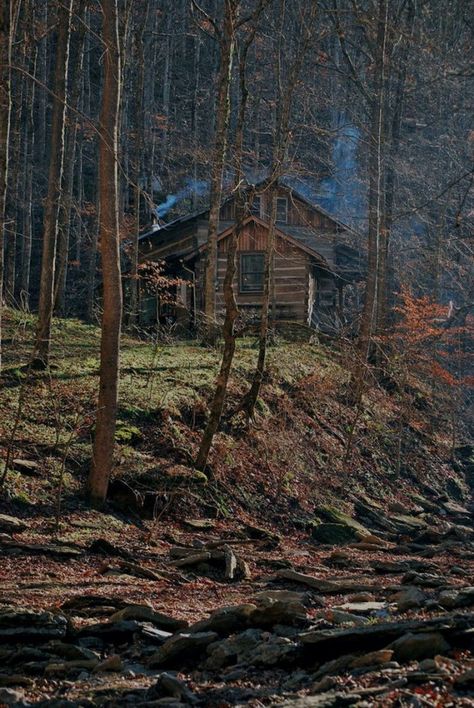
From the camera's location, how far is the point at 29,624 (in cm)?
731

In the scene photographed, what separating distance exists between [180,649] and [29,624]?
59.0 inches

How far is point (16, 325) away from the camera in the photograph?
2308 centimetres

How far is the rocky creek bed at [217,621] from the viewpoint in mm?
5727

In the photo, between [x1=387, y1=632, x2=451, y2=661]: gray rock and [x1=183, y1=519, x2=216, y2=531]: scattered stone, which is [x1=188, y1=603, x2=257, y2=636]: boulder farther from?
[x1=183, y1=519, x2=216, y2=531]: scattered stone

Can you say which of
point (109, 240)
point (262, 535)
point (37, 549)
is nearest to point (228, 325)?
point (109, 240)

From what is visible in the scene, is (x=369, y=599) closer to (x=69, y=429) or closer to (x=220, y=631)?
(x=220, y=631)

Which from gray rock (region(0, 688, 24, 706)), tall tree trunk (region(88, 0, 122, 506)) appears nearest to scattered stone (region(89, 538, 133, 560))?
A: tall tree trunk (region(88, 0, 122, 506))

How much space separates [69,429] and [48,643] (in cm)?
870

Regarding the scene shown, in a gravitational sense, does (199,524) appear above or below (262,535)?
above

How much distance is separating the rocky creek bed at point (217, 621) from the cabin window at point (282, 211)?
2808 centimetres

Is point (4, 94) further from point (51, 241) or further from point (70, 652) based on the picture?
point (70, 652)

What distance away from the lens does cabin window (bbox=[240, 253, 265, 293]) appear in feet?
114

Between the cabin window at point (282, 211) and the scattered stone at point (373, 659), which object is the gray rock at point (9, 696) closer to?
the scattered stone at point (373, 659)

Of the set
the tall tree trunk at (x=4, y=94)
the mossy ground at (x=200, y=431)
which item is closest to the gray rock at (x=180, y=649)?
the mossy ground at (x=200, y=431)
